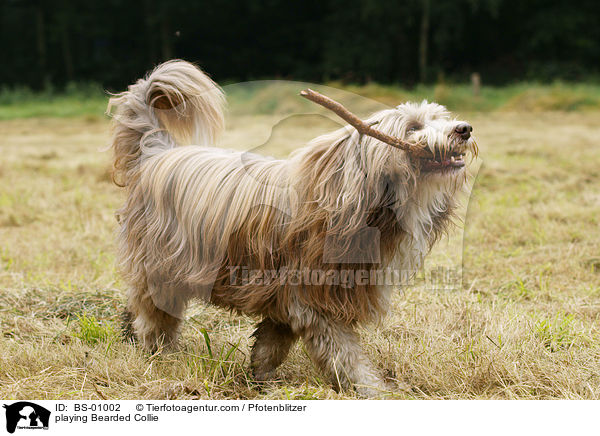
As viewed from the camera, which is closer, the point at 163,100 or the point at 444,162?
the point at 444,162

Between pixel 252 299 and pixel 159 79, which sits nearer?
pixel 252 299

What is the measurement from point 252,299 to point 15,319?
1.90 meters

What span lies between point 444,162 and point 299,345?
4.71 feet

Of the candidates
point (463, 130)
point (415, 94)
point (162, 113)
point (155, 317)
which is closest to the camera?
point (463, 130)

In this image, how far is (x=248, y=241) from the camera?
2.81 m

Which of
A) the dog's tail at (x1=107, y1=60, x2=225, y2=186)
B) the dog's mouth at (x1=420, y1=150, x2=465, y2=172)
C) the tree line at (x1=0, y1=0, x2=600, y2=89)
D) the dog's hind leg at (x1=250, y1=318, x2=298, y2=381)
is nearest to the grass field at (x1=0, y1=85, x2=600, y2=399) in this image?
the dog's hind leg at (x1=250, y1=318, x2=298, y2=381)

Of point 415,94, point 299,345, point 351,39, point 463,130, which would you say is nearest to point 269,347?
point 299,345

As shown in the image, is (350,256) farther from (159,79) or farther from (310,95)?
(159,79)

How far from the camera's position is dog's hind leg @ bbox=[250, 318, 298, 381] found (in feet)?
9.98

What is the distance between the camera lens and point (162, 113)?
11.8ft

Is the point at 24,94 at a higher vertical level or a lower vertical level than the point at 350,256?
lower

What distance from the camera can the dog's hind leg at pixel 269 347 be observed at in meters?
3.04
